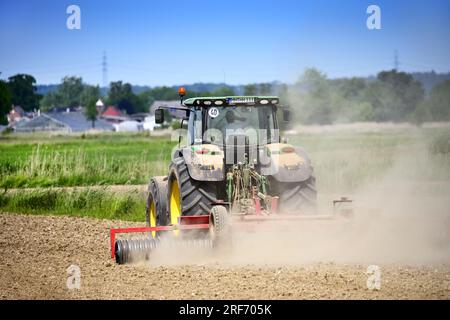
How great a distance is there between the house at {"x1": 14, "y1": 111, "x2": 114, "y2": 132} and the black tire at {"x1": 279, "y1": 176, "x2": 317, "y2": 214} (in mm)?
82477

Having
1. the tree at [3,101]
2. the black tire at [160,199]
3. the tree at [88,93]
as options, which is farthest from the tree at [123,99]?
the black tire at [160,199]

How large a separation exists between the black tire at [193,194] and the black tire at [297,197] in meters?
0.98

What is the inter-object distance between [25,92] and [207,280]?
117484mm

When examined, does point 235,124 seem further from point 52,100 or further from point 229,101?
point 52,100

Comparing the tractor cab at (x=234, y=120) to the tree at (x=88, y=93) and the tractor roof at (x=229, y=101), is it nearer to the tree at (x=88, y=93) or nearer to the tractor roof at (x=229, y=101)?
the tractor roof at (x=229, y=101)

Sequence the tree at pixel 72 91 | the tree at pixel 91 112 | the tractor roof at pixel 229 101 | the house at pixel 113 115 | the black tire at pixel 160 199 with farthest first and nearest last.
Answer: the tree at pixel 72 91, the house at pixel 113 115, the tree at pixel 91 112, the black tire at pixel 160 199, the tractor roof at pixel 229 101

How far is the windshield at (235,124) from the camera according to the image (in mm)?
11789

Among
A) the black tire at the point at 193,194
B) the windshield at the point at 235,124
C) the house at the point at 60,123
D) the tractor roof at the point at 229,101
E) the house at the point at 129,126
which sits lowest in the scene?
the house at the point at 129,126

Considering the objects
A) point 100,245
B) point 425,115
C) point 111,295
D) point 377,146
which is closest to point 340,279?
point 111,295

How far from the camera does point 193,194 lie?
11195 millimetres

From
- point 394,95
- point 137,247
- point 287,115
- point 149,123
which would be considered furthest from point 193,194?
point 149,123

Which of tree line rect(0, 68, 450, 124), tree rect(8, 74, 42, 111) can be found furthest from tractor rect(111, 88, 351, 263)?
tree rect(8, 74, 42, 111)

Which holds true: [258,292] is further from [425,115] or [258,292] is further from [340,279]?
[425,115]

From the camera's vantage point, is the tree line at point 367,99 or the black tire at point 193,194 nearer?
the black tire at point 193,194
